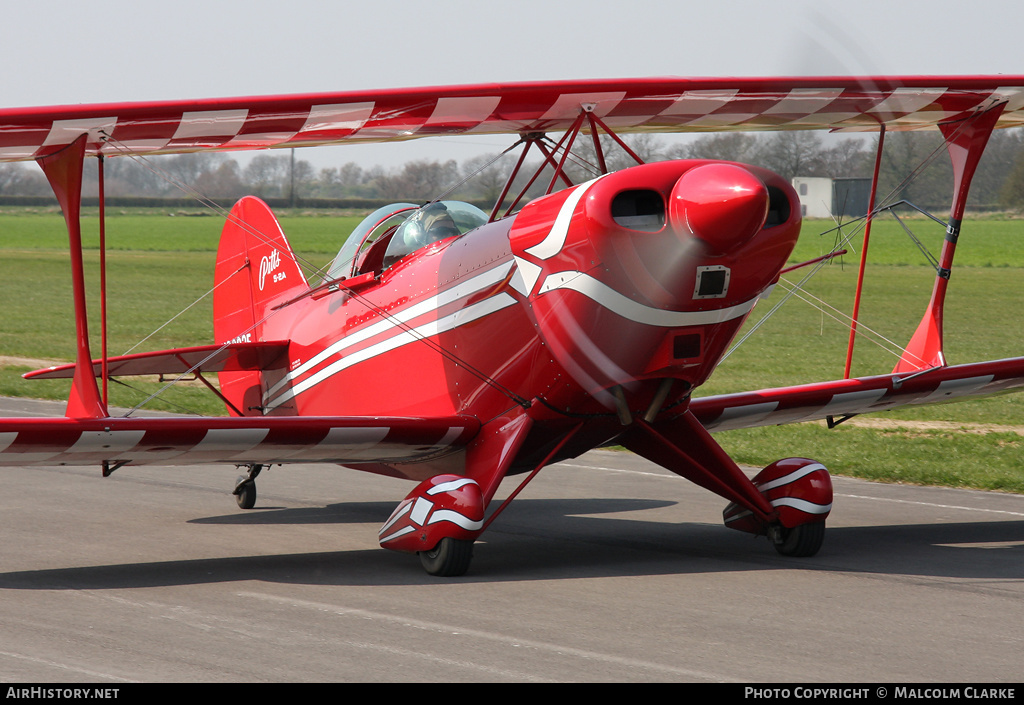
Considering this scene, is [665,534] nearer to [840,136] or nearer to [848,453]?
[840,136]

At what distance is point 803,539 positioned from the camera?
7664 millimetres

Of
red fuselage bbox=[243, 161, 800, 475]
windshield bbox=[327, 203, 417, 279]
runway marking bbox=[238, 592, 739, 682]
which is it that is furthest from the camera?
windshield bbox=[327, 203, 417, 279]

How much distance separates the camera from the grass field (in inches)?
508

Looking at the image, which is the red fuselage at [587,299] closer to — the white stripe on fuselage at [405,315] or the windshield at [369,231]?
the white stripe on fuselage at [405,315]

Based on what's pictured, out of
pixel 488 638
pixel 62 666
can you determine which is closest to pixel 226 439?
pixel 62 666

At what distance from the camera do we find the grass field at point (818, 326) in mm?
12891

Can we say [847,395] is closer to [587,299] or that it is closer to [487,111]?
[587,299]

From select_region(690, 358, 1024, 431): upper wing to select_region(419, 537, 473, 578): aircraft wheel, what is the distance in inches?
89.8

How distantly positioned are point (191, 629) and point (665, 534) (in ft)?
13.2

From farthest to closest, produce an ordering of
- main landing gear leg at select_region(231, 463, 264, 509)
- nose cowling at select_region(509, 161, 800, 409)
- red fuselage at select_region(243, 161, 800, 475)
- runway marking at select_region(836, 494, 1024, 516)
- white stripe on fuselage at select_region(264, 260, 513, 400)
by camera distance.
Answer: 1. main landing gear leg at select_region(231, 463, 264, 509)
2. runway marking at select_region(836, 494, 1024, 516)
3. white stripe on fuselage at select_region(264, 260, 513, 400)
4. red fuselage at select_region(243, 161, 800, 475)
5. nose cowling at select_region(509, 161, 800, 409)

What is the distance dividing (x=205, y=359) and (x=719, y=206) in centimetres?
513

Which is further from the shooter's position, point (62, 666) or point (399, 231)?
point (399, 231)

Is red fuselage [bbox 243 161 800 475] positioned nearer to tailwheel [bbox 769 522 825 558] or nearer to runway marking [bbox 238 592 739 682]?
tailwheel [bbox 769 522 825 558]

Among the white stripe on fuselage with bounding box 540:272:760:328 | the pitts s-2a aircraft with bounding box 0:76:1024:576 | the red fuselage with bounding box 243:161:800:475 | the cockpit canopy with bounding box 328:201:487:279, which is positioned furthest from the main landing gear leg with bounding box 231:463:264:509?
the white stripe on fuselage with bounding box 540:272:760:328
